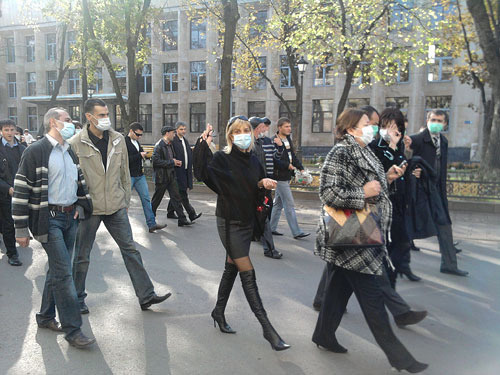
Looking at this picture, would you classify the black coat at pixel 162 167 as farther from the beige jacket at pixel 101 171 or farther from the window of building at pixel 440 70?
the window of building at pixel 440 70

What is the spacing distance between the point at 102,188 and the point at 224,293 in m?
1.55

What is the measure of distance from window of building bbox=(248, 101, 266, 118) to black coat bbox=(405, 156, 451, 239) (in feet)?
107

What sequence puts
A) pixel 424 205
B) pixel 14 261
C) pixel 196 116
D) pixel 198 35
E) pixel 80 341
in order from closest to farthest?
pixel 80 341, pixel 424 205, pixel 14 261, pixel 198 35, pixel 196 116

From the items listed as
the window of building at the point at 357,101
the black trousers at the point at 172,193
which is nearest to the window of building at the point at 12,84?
the window of building at the point at 357,101

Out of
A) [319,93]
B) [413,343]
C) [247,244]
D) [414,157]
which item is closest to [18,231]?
[247,244]

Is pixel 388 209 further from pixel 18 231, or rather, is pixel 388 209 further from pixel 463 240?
pixel 463 240

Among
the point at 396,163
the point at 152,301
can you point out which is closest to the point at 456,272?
the point at 396,163

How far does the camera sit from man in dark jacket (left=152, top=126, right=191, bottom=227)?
29.7 feet

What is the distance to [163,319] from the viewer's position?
4422 mm

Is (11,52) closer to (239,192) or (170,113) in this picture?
(170,113)

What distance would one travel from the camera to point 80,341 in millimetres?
3770

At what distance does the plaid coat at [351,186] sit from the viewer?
323cm

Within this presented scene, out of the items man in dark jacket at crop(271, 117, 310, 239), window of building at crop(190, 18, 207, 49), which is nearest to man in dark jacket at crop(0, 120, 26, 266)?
man in dark jacket at crop(271, 117, 310, 239)

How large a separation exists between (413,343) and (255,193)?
191cm
